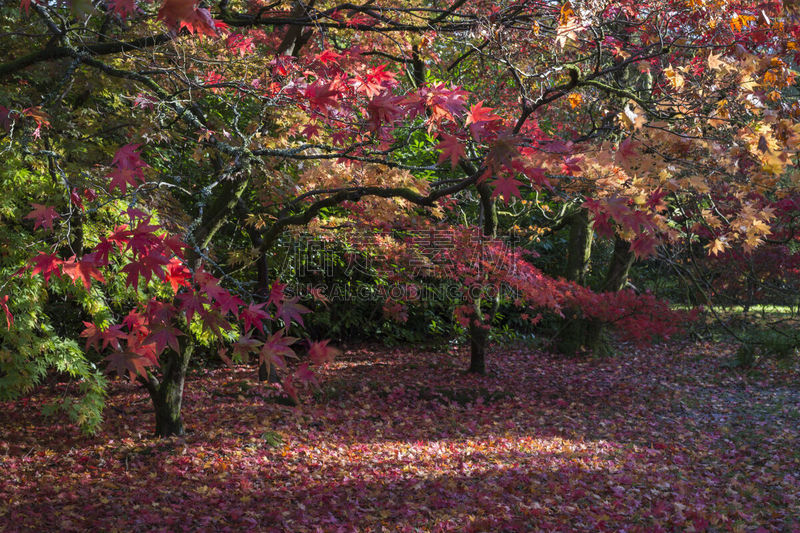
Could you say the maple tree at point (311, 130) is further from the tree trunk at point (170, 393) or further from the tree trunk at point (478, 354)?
the tree trunk at point (478, 354)

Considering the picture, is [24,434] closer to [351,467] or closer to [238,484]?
[238,484]

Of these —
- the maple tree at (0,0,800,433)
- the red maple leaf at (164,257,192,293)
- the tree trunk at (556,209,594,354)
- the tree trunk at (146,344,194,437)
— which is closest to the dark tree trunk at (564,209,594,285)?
the tree trunk at (556,209,594,354)

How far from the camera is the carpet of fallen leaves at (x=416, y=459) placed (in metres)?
4.04

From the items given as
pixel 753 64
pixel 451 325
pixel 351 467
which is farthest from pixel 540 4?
pixel 451 325

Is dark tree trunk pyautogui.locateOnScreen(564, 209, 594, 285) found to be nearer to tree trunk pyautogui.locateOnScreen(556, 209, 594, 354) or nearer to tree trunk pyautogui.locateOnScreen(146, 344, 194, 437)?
tree trunk pyautogui.locateOnScreen(556, 209, 594, 354)

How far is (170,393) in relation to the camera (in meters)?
5.09

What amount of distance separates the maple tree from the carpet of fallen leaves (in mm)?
824

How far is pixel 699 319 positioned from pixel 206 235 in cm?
996

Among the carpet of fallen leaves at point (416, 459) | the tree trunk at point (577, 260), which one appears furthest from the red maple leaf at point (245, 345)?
the tree trunk at point (577, 260)

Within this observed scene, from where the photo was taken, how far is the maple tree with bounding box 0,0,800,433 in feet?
8.70

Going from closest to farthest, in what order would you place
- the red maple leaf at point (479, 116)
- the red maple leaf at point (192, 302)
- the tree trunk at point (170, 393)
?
1. the red maple leaf at point (192, 302)
2. the red maple leaf at point (479, 116)
3. the tree trunk at point (170, 393)

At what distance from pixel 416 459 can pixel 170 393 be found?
6.83 feet

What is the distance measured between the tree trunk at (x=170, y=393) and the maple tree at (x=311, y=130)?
1.1 inches

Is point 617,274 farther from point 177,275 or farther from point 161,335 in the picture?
point 161,335
